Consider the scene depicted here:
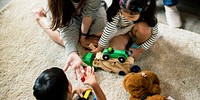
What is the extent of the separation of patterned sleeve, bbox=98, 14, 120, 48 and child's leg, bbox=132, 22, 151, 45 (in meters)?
0.10

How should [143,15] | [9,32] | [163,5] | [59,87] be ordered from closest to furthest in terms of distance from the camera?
[59,87] → [143,15] → [9,32] → [163,5]

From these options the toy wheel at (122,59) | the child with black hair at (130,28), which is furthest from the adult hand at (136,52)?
the toy wheel at (122,59)

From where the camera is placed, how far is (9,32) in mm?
1425

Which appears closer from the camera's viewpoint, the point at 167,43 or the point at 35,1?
the point at 167,43

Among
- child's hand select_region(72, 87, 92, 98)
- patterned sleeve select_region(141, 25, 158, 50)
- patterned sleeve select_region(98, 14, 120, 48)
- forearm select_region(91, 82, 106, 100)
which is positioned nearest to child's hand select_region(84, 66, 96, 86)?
forearm select_region(91, 82, 106, 100)

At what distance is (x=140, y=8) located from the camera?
975 millimetres

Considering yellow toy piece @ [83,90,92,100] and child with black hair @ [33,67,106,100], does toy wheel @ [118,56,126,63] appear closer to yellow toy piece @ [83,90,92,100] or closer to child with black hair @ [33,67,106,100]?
yellow toy piece @ [83,90,92,100]

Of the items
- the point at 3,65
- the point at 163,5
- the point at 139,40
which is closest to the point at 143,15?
the point at 139,40

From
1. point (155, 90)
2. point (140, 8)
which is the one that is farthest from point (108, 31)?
point (155, 90)

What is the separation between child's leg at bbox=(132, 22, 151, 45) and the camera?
116 cm

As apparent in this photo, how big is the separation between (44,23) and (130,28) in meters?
0.47

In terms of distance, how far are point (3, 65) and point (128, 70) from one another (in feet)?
1.97

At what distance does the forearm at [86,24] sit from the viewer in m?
1.19

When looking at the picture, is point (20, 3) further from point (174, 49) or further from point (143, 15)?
point (174, 49)
